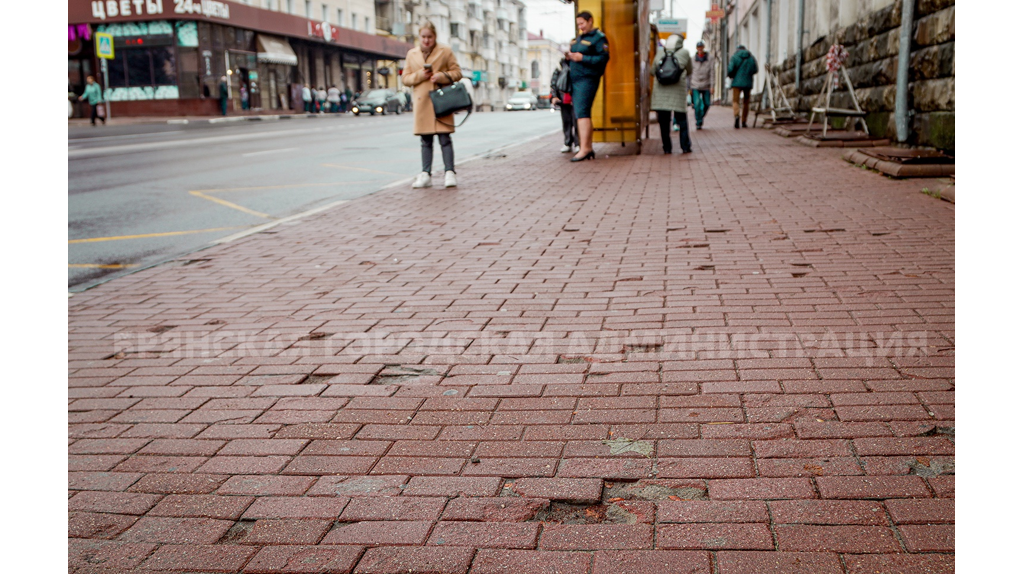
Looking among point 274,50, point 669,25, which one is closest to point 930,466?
point 669,25

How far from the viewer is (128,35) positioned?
44.1 m

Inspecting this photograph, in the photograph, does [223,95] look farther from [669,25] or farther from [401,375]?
[401,375]

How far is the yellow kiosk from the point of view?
14703 mm

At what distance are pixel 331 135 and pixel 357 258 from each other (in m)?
18.4

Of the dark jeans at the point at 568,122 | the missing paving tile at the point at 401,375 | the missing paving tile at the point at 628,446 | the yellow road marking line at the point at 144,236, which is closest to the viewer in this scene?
the missing paving tile at the point at 628,446

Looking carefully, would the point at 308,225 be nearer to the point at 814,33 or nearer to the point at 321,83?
the point at 814,33

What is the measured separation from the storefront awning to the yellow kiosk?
122 ft

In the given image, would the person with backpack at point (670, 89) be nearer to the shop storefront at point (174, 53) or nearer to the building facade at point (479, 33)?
the shop storefront at point (174, 53)

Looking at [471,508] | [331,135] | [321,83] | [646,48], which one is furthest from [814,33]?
[321,83]

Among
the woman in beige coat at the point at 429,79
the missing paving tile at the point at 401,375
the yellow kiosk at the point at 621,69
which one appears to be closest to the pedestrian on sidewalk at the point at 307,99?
the yellow kiosk at the point at 621,69

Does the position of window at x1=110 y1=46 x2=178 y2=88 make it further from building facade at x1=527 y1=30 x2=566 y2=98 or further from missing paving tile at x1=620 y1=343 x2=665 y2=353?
building facade at x1=527 y1=30 x2=566 y2=98

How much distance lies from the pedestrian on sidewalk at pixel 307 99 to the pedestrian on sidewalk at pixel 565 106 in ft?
125

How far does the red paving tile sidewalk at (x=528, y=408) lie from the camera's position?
2.49 metres

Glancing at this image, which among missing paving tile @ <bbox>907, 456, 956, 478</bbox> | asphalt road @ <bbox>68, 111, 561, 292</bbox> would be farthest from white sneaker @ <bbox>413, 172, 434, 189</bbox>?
missing paving tile @ <bbox>907, 456, 956, 478</bbox>
